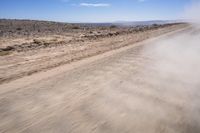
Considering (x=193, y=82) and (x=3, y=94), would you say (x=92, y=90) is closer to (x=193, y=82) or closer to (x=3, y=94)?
(x=3, y=94)

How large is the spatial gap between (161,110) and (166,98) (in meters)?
0.87

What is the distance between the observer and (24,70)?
9.40 metres

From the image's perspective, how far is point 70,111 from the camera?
5.36 meters

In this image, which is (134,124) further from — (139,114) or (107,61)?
(107,61)

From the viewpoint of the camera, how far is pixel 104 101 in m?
6.01

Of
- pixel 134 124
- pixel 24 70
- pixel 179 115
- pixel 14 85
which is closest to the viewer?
pixel 134 124

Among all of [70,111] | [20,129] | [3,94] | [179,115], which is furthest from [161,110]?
[3,94]

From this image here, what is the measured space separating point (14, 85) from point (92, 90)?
261cm

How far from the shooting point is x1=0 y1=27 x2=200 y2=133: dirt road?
15.4 ft

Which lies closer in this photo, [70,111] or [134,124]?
[134,124]

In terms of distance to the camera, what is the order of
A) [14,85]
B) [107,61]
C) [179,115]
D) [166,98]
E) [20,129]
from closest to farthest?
[20,129] → [179,115] → [166,98] → [14,85] → [107,61]

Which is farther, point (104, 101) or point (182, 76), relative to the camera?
point (182, 76)

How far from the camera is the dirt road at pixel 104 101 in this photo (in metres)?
4.68

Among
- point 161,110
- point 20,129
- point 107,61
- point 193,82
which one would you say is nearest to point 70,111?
point 20,129
